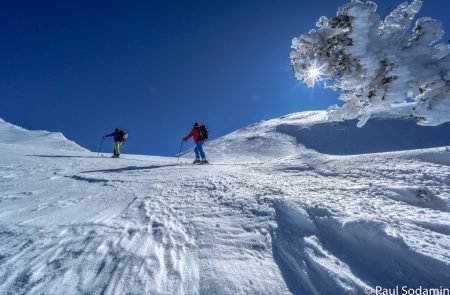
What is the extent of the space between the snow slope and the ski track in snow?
2 cm

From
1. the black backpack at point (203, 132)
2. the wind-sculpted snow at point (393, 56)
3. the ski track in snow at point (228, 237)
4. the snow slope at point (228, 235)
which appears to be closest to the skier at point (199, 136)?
the black backpack at point (203, 132)

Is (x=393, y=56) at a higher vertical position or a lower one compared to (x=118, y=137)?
lower

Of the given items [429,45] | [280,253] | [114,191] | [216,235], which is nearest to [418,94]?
[429,45]

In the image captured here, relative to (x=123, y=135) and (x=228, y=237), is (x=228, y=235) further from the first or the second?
(x=123, y=135)

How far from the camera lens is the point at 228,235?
14.7 feet

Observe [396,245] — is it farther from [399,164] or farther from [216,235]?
[399,164]

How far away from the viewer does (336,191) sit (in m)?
6.58

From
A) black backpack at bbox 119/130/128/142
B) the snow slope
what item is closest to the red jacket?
black backpack at bbox 119/130/128/142

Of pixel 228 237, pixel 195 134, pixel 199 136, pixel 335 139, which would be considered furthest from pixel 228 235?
pixel 335 139

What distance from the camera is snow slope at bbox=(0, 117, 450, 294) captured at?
11.2ft

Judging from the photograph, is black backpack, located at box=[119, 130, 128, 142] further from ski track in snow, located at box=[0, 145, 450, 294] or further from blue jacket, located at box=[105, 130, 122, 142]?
ski track in snow, located at box=[0, 145, 450, 294]

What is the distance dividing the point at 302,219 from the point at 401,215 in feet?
5.65

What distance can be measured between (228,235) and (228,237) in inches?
2.2

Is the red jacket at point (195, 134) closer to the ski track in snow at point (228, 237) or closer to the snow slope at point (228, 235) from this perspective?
the snow slope at point (228, 235)
